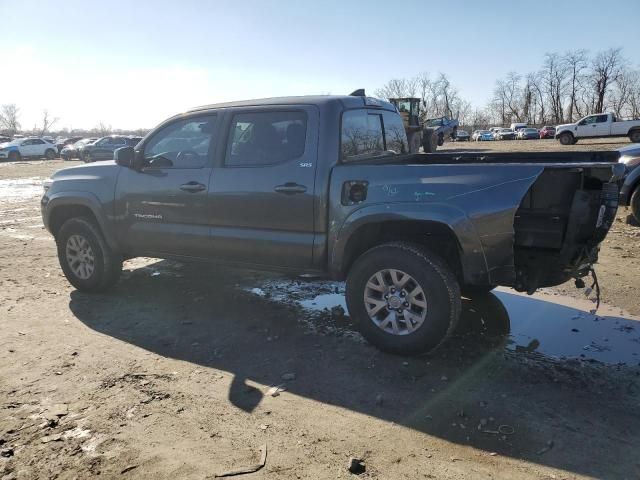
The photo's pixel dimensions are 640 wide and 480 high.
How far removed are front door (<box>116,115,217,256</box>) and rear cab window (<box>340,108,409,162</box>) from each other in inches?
52.0

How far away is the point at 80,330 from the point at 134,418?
1858 millimetres

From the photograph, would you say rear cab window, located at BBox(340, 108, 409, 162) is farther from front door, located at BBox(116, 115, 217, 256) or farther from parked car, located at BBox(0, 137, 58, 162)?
parked car, located at BBox(0, 137, 58, 162)

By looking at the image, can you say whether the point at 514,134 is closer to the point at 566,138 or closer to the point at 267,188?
the point at 566,138

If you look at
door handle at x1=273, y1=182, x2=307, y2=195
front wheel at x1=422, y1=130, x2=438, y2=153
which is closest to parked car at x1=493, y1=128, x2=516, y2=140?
front wheel at x1=422, y1=130, x2=438, y2=153

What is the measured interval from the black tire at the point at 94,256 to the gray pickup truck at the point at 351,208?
0.06 ft

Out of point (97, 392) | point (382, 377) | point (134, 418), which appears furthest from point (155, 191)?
point (382, 377)

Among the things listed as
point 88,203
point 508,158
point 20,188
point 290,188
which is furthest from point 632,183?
point 20,188

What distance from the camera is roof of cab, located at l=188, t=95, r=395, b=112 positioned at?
14.1 feet

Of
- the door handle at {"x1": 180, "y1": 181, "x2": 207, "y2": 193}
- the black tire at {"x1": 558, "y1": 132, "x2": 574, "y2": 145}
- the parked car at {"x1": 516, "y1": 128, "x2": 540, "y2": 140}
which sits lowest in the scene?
the door handle at {"x1": 180, "y1": 181, "x2": 207, "y2": 193}

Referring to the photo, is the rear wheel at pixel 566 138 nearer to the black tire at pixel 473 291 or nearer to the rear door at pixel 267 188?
the black tire at pixel 473 291

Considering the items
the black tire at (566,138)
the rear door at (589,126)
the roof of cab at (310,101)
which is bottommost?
the roof of cab at (310,101)

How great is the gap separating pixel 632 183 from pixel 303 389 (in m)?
7.42

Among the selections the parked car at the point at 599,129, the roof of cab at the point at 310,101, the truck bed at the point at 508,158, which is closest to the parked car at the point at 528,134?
the parked car at the point at 599,129

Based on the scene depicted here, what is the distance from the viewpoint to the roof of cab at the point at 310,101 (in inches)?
170
